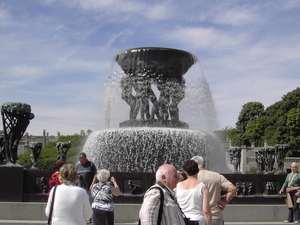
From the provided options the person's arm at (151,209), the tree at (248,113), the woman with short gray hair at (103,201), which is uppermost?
the tree at (248,113)

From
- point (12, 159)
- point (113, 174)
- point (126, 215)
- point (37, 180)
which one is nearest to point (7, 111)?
Answer: point (12, 159)

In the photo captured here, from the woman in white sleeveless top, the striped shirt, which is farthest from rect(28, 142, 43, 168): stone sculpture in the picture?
the striped shirt

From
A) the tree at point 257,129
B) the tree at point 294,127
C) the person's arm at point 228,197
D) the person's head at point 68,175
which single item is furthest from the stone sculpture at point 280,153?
the tree at point 257,129

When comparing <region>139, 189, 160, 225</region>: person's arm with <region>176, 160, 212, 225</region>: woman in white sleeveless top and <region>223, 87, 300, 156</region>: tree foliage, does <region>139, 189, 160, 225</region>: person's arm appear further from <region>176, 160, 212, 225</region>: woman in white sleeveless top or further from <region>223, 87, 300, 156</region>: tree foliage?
<region>223, 87, 300, 156</region>: tree foliage

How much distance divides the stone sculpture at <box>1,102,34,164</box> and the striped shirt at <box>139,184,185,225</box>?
829 cm

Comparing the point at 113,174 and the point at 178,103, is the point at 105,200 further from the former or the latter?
the point at 178,103

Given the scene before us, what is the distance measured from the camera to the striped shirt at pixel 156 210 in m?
4.04

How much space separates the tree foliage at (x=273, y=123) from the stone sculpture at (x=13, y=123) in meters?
45.6

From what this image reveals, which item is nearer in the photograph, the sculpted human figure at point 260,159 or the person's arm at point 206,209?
the person's arm at point 206,209

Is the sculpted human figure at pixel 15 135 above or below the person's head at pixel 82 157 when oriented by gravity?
above

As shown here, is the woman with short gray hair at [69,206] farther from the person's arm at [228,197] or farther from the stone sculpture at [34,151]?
the stone sculpture at [34,151]

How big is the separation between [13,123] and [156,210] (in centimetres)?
864

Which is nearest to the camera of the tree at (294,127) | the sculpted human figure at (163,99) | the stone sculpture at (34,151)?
the stone sculpture at (34,151)

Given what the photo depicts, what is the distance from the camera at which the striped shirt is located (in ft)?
13.2
